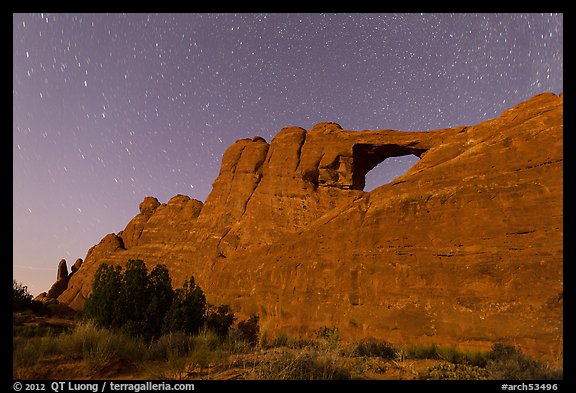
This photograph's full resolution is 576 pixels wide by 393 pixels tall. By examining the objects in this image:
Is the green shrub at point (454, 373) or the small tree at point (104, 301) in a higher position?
the small tree at point (104, 301)

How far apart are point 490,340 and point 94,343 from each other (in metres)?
16.0

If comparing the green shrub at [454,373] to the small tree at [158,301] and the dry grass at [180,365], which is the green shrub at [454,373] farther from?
the small tree at [158,301]

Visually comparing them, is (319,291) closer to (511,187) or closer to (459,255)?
(459,255)

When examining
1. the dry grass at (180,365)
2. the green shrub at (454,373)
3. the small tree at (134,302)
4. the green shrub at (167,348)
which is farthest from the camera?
the small tree at (134,302)

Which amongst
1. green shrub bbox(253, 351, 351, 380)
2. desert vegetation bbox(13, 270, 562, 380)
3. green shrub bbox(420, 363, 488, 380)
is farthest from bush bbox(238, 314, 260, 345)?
green shrub bbox(253, 351, 351, 380)

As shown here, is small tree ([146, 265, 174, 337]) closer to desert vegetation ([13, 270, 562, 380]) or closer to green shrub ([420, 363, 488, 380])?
desert vegetation ([13, 270, 562, 380])

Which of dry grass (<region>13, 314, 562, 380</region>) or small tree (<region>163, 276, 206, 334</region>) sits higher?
dry grass (<region>13, 314, 562, 380</region>)

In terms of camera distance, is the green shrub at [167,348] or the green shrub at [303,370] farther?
the green shrub at [167,348]

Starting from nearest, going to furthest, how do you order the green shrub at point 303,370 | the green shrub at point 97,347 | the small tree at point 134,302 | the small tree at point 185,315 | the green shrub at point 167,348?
the green shrub at point 303,370, the green shrub at point 97,347, the green shrub at point 167,348, the small tree at point 134,302, the small tree at point 185,315

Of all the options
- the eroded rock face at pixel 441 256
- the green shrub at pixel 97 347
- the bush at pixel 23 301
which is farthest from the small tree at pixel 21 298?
the green shrub at pixel 97 347

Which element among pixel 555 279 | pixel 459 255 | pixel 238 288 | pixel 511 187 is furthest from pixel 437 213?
pixel 238 288

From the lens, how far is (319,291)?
72.9 ft

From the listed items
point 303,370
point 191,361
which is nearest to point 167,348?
point 191,361

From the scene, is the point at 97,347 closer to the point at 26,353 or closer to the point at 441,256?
the point at 26,353
